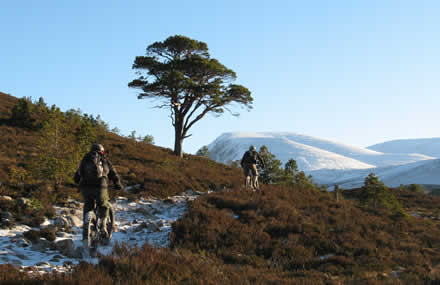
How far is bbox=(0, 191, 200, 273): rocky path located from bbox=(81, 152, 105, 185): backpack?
1.35m

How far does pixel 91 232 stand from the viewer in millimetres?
6266

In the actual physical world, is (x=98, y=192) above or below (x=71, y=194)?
above

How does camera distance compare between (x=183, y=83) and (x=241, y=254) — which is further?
(x=183, y=83)

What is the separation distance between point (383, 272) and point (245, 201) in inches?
208

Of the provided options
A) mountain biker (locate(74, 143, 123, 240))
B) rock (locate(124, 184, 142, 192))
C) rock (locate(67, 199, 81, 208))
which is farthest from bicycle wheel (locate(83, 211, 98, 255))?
rock (locate(124, 184, 142, 192))

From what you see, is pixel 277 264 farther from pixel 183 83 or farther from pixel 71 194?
pixel 183 83

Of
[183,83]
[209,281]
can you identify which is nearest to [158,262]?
[209,281]

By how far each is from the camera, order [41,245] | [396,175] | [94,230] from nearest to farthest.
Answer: [94,230]
[41,245]
[396,175]

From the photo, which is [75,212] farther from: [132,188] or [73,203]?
[132,188]

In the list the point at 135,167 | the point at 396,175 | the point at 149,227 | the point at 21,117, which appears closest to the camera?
the point at 149,227

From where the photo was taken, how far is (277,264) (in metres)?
6.64

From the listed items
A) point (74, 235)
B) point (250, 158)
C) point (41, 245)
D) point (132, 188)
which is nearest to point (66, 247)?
point (41, 245)

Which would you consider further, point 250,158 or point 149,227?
point 250,158

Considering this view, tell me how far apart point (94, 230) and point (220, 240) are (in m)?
3.12
